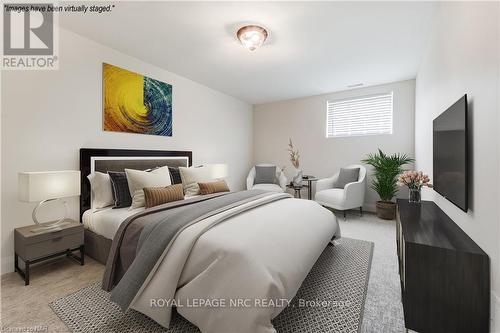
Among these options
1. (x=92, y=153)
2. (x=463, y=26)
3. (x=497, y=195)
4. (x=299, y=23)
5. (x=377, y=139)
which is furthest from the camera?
(x=377, y=139)

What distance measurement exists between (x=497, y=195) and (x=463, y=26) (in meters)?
1.19

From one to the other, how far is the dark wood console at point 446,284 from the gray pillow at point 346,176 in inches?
116

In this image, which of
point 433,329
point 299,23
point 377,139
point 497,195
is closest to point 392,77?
point 377,139

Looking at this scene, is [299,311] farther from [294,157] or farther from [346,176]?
[294,157]

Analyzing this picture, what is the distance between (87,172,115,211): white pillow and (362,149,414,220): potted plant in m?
4.19

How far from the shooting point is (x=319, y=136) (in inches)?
200

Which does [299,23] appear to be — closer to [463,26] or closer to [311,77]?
[463,26]

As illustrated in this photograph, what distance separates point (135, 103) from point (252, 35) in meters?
1.90

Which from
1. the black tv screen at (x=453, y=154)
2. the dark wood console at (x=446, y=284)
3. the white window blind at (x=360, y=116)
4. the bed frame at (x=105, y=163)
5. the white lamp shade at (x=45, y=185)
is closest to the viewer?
the dark wood console at (x=446, y=284)

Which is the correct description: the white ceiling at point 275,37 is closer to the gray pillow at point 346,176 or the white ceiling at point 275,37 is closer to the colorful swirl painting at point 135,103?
the colorful swirl painting at point 135,103

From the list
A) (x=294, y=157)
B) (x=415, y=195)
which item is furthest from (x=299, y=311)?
(x=294, y=157)

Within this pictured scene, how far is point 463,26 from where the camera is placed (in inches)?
59.1

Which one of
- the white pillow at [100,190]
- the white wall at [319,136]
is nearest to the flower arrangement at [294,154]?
the white wall at [319,136]

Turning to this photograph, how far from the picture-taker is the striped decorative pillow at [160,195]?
2432 mm
